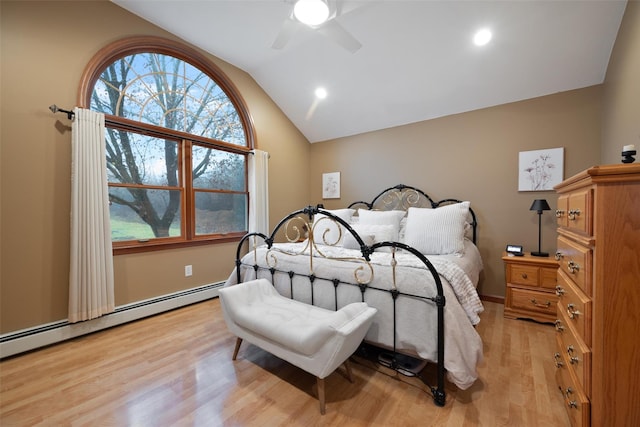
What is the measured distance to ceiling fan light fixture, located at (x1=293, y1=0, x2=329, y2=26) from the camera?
70.4 inches

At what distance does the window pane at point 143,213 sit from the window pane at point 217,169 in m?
0.37

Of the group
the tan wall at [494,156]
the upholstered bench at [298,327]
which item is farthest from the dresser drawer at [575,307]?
the tan wall at [494,156]

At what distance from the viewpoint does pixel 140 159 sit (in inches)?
108

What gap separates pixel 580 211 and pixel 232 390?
2.04 meters

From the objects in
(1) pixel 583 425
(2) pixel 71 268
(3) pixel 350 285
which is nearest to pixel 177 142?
(2) pixel 71 268

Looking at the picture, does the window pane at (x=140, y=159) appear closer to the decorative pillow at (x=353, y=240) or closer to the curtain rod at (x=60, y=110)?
the curtain rod at (x=60, y=110)

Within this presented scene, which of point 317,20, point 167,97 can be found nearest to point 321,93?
point 317,20

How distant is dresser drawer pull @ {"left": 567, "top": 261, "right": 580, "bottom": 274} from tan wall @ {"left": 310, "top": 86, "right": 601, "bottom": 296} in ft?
6.17

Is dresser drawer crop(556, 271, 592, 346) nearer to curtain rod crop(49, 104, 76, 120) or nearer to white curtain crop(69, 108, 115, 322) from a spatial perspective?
white curtain crop(69, 108, 115, 322)

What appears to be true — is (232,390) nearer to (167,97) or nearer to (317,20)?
(317,20)

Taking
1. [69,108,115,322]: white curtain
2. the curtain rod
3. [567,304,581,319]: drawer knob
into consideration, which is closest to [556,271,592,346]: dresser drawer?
[567,304,581,319]: drawer knob

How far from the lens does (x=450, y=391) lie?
5.18ft

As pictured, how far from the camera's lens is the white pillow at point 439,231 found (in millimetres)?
2414

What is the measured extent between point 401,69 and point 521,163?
5.56 feet
